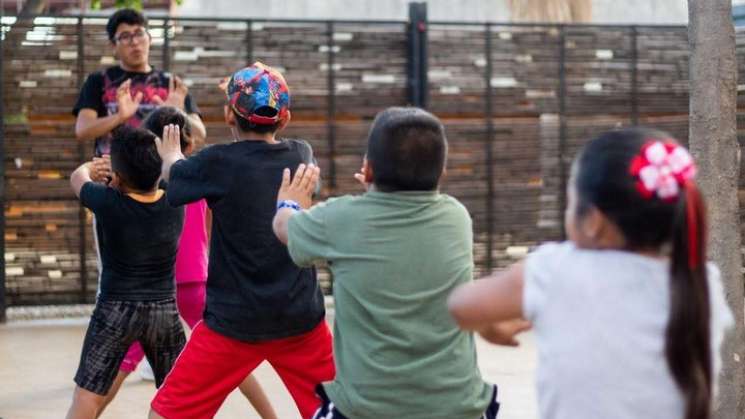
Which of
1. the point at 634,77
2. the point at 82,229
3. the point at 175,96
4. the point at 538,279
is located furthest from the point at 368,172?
the point at 634,77

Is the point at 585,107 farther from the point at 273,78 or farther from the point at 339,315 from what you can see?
the point at 339,315

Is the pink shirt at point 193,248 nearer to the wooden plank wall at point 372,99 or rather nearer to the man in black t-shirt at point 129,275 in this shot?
the man in black t-shirt at point 129,275

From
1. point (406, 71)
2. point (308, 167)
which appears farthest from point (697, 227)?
point (406, 71)

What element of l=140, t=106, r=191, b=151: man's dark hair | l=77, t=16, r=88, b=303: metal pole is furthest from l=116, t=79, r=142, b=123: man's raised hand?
l=77, t=16, r=88, b=303: metal pole

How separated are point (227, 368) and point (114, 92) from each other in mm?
2894

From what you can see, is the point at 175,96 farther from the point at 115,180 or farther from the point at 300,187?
the point at 300,187

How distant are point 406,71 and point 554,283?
24.5ft

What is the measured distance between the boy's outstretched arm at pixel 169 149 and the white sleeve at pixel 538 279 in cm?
206

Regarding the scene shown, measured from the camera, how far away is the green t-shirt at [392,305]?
12.6 feet

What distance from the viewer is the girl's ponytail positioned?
2844 millimetres

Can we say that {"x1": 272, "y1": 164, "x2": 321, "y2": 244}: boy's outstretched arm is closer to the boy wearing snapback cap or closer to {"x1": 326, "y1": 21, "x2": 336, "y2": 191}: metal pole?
the boy wearing snapback cap

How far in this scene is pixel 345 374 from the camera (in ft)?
12.8

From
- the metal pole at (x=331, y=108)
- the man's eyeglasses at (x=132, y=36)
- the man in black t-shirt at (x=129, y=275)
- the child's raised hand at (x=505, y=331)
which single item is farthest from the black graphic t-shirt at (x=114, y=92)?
the child's raised hand at (x=505, y=331)

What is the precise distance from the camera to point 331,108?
10172 millimetres
